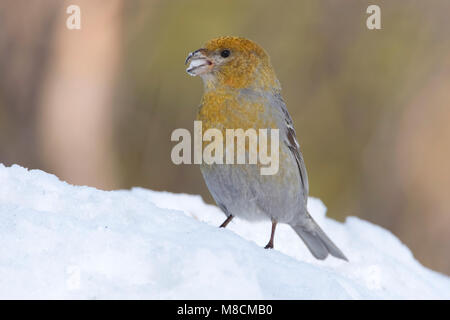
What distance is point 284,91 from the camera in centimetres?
601

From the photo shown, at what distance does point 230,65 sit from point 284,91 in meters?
3.03

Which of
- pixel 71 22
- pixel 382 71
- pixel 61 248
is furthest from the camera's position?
pixel 382 71

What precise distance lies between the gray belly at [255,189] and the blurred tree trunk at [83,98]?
226 centimetres

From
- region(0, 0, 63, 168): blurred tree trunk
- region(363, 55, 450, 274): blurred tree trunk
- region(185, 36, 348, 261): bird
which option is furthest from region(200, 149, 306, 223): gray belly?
region(363, 55, 450, 274): blurred tree trunk

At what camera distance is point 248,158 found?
2826 millimetres

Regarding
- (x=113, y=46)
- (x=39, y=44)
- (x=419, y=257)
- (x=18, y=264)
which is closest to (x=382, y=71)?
(x=419, y=257)

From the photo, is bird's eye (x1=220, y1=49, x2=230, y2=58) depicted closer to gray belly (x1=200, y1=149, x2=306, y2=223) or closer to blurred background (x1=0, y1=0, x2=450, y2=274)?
gray belly (x1=200, y1=149, x2=306, y2=223)

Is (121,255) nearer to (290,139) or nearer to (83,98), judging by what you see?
(290,139)

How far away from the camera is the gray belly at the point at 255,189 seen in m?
2.88

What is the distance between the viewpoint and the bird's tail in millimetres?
3402

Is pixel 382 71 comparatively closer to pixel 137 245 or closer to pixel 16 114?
pixel 16 114

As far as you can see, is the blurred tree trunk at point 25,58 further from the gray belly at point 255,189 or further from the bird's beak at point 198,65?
the gray belly at point 255,189

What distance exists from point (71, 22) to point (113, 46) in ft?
1.40

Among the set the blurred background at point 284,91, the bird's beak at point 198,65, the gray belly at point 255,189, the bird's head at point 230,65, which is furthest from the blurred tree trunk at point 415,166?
the bird's beak at point 198,65
